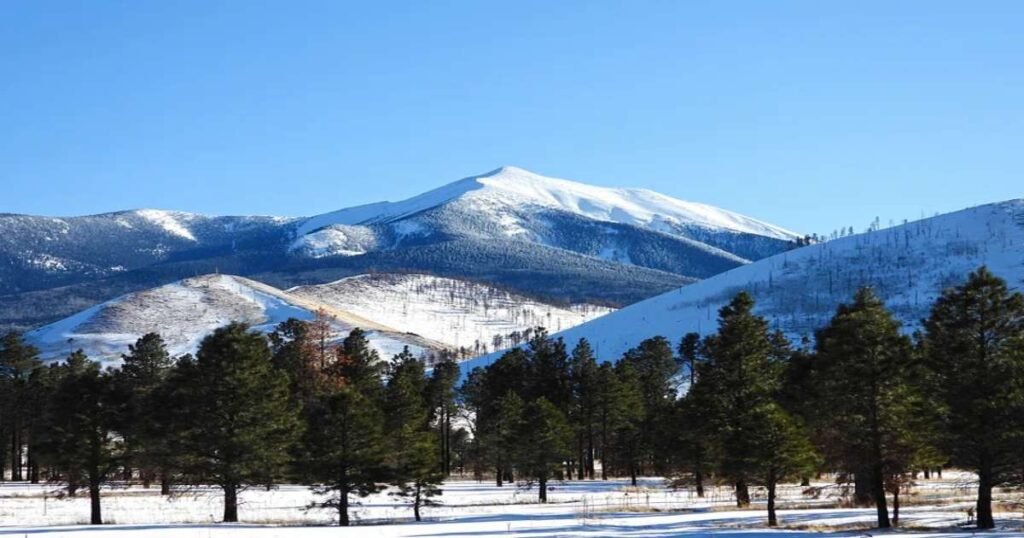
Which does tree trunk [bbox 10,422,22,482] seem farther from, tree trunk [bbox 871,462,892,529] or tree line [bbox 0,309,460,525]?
tree trunk [bbox 871,462,892,529]

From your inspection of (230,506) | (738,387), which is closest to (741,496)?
(738,387)

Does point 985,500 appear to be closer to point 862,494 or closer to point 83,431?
point 862,494

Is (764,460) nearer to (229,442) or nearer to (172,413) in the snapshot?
(229,442)

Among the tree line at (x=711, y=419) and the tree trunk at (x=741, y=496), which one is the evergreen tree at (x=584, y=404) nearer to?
the tree line at (x=711, y=419)

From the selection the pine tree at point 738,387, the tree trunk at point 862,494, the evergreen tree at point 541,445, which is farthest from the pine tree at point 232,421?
the tree trunk at point 862,494

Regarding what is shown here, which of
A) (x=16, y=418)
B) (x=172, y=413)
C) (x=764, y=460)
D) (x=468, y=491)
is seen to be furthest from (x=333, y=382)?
(x=764, y=460)

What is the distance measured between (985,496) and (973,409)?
308 cm

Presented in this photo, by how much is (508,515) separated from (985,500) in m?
20.5

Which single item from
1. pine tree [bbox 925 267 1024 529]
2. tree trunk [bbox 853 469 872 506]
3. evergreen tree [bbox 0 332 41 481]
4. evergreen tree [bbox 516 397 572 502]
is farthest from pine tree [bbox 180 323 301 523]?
evergreen tree [bbox 0 332 41 481]

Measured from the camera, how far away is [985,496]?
36250mm

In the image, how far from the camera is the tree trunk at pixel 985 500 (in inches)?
1409

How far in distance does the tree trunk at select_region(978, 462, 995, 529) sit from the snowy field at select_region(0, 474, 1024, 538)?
548mm

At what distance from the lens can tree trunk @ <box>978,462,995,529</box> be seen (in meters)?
35.8

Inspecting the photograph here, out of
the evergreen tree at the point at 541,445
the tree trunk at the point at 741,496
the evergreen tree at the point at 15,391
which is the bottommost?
the tree trunk at the point at 741,496
